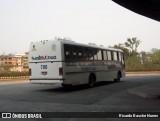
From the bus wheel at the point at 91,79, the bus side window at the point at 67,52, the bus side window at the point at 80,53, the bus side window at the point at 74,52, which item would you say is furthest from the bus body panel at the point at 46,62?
the bus wheel at the point at 91,79

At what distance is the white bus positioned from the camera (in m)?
16.8

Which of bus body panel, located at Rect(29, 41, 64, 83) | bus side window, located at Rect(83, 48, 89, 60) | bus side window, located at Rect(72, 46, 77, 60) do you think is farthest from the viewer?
bus side window, located at Rect(83, 48, 89, 60)

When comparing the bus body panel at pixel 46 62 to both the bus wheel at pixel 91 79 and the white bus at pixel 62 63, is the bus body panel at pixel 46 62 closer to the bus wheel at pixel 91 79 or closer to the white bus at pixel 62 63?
the white bus at pixel 62 63

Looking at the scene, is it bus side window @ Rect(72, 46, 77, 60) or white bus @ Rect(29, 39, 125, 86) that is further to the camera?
bus side window @ Rect(72, 46, 77, 60)

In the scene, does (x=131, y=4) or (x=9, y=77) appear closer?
(x=131, y=4)

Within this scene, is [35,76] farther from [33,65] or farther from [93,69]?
[93,69]

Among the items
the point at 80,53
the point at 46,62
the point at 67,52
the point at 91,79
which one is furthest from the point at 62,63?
the point at 91,79

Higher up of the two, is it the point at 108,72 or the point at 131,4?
the point at 131,4

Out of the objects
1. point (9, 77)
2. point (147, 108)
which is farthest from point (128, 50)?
point (147, 108)

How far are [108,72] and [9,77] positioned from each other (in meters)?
20.5

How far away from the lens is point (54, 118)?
8898 millimetres

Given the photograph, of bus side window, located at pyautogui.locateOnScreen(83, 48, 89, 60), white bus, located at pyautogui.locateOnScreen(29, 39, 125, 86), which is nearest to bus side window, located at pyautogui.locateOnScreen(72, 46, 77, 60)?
white bus, located at pyautogui.locateOnScreen(29, 39, 125, 86)

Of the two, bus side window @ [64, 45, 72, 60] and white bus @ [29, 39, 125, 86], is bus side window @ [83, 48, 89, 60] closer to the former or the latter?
white bus @ [29, 39, 125, 86]

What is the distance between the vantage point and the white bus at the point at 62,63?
1684 cm
